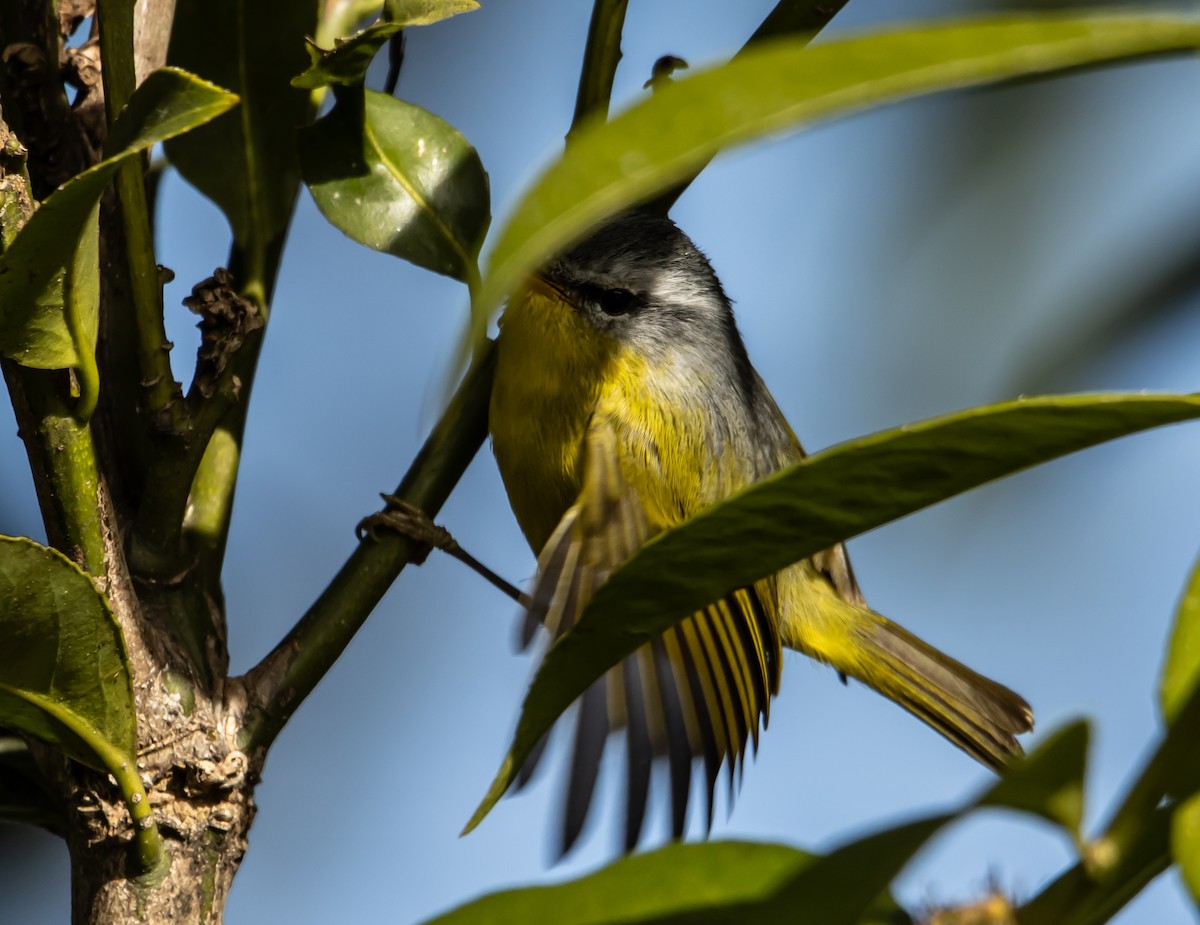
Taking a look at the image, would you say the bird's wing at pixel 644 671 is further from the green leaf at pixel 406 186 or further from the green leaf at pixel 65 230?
the green leaf at pixel 65 230

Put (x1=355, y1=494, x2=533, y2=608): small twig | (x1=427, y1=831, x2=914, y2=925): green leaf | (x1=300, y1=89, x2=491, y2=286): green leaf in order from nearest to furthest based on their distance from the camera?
(x1=427, y1=831, x2=914, y2=925): green leaf < (x1=355, y1=494, x2=533, y2=608): small twig < (x1=300, y1=89, x2=491, y2=286): green leaf

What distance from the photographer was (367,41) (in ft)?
3.28

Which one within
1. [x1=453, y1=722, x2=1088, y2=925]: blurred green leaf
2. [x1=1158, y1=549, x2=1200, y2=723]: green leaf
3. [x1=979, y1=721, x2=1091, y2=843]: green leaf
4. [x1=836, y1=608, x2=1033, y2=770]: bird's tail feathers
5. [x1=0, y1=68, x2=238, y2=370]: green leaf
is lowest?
[x1=453, y1=722, x2=1088, y2=925]: blurred green leaf

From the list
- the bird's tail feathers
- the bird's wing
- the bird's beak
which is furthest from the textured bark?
the bird's tail feathers

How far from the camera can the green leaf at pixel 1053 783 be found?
430 mm

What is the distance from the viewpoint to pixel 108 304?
1.09m

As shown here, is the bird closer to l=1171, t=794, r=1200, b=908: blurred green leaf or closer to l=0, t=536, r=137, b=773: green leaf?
l=0, t=536, r=137, b=773: green leaf

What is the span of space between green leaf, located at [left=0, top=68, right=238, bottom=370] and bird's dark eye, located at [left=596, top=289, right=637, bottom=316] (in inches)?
51.7

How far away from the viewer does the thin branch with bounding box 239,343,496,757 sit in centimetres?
101

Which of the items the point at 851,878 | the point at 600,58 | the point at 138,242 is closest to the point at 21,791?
the point at 138,242

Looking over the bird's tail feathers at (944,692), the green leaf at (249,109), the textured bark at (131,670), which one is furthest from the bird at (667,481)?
the textured bark at (131,670)

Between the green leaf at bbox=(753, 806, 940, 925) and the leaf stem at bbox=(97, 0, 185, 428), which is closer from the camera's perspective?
the green leaf at bbox=(753, 806, 940, 925)

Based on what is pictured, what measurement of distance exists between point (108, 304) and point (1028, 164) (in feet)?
3.05

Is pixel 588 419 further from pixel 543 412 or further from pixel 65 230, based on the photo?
pixel 65 230
